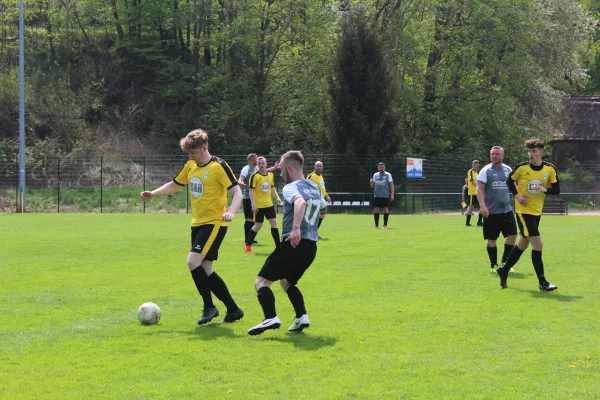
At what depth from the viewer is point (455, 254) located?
52.2 feet

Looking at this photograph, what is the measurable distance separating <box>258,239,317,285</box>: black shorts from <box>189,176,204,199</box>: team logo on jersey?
1.24 m

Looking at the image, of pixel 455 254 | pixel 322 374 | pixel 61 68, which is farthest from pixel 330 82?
pixel 322 374

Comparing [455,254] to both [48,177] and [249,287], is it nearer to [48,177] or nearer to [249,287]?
[249,287]

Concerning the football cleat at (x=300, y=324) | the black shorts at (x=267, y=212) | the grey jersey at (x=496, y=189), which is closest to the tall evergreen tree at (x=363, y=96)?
the black shorts at (x=267, y=212)

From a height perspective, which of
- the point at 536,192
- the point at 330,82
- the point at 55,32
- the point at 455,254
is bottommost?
the point at 455,254

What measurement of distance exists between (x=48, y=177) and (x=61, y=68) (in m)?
13.3

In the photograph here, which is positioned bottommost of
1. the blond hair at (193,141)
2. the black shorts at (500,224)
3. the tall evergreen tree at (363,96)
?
the black shorts at (500,224)

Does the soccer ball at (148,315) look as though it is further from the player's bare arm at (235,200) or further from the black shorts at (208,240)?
the player's bare arm at (235,200)

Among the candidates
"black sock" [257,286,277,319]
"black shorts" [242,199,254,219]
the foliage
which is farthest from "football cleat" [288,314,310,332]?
the foliage

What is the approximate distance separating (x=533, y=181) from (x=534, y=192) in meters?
0.15

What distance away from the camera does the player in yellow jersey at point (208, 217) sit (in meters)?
8.09

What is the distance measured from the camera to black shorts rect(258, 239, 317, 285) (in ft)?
24.4

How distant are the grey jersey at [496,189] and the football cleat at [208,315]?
560 cm

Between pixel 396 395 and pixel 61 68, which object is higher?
pixel 61 68
